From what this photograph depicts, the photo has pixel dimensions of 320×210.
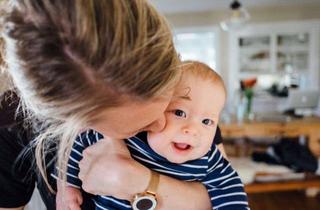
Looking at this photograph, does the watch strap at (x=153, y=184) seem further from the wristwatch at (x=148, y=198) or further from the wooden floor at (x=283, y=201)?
the wooden floor at (x=283, y=201)

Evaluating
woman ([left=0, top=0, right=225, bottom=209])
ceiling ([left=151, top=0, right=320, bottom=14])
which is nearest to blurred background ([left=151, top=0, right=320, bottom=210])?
ceiling ([left=151, top=0, right=320, bottom=14])

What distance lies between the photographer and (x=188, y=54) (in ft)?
23.1

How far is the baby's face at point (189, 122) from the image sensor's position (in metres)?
0.73

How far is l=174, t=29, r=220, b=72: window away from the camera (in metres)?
6.45

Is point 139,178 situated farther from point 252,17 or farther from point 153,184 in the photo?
point 252,17

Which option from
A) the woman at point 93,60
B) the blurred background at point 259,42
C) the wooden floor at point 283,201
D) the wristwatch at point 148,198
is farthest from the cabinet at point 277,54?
the woman at point 93,60

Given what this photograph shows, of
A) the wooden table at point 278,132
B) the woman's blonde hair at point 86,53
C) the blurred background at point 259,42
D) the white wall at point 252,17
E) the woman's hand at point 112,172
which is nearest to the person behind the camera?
the woman's blonde hair at point 86,53

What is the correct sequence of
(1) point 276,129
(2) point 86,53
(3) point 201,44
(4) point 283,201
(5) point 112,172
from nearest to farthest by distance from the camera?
(2) point 86,53
(5) point 112,172
(1) point 276,129
(4) point 283,201
(3) point 201,44

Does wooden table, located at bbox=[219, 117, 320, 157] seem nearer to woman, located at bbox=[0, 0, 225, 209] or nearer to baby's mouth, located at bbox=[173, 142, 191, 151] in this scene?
baby's mouth, located at bbox=[173, 142, 191, 151]

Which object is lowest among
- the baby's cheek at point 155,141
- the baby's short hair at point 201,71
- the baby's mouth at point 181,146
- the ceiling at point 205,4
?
the ceiling at point 205,4

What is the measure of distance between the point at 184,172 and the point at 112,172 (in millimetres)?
175

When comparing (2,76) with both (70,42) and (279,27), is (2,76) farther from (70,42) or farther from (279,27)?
(279,27)

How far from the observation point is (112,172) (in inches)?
27.7

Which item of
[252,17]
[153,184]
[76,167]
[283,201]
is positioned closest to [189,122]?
[153,184]
